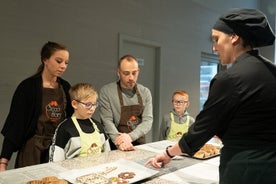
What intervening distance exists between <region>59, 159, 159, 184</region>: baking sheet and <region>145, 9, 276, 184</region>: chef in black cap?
1.32 feet

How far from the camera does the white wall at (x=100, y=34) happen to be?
259cm

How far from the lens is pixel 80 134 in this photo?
1.69 m

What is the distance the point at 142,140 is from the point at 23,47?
1436 millimetres

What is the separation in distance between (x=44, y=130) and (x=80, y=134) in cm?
35

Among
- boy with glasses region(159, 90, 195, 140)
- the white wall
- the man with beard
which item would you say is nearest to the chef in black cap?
the man with beard

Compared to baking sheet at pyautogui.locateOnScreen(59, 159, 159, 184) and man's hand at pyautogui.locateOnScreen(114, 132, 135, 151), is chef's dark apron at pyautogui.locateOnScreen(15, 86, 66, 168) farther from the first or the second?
baking sheet at pyautogui.locateOnScreen(59, 159, 159, 184)

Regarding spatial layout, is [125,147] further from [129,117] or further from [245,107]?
[245,107]

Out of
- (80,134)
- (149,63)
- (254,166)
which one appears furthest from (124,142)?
(149,63)

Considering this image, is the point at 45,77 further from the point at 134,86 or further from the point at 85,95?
the point at 134,86

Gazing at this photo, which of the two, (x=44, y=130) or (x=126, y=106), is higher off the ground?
(x=126, y=106)

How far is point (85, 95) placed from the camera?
5.91 feet

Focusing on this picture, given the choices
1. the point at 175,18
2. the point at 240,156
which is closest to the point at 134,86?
the point at 240,156

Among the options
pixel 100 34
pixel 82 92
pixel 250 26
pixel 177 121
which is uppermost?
pixel 100 34

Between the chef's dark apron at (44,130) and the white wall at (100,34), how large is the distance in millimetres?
864
